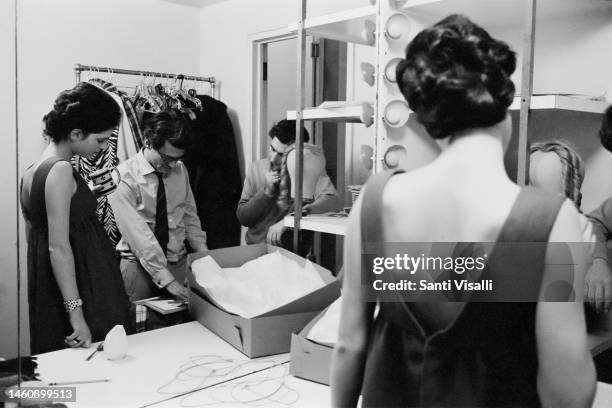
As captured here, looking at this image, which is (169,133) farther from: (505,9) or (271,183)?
(505,9)

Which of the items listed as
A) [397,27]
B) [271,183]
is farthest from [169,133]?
[397,27]

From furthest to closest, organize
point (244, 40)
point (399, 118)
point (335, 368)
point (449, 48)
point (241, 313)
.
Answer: point (244, 40) → point (241, 313) → point (399, 118) → point (335, 368) → point (449, 48)

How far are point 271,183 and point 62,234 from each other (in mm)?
580

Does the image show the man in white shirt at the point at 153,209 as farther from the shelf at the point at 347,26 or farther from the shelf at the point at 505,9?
the shelf at the point at 505,9

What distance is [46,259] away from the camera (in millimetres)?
1274

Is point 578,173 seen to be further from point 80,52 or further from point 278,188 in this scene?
point 80,52

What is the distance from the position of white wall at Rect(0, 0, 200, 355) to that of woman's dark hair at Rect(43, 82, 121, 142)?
0.50m

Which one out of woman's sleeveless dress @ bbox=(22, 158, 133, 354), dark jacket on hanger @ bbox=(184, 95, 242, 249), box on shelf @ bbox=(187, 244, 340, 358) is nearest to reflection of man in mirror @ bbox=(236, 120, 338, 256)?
box on shelf @ bbox=(187, 244, 340, 358)

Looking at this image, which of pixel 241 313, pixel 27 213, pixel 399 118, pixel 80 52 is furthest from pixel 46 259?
pixel 80 52

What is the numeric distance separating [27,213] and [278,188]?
630mm

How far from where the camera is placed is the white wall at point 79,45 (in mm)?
1901

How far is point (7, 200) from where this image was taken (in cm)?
164

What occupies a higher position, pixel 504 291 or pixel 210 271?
pixel 504 291

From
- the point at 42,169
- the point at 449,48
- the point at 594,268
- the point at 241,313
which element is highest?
the point at 449,48
